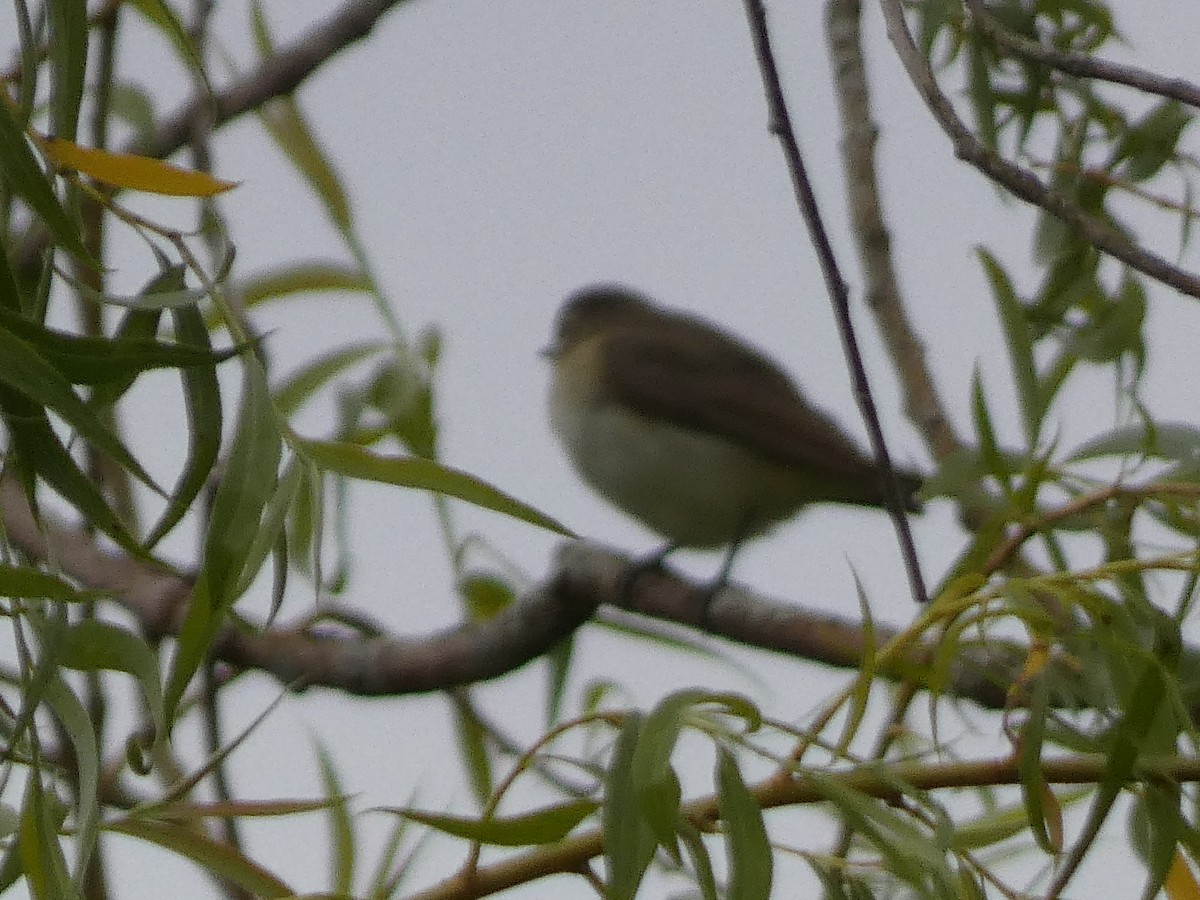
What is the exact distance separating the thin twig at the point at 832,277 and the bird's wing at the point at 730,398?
2.71 meters

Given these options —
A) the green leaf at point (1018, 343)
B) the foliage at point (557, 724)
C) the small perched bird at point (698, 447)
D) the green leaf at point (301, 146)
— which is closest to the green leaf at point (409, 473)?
the foliage at point (557, 724)

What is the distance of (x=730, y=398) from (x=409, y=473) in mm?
3288

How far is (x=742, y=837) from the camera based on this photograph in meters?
1.10

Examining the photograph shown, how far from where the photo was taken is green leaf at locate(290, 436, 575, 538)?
3.73 feet

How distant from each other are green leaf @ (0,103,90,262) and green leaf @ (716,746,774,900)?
47 cm

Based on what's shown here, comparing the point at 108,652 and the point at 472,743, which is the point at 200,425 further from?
the point at 472,743

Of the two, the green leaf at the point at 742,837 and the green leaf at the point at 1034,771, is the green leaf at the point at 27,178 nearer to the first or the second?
the green leaf at the point at 742,837

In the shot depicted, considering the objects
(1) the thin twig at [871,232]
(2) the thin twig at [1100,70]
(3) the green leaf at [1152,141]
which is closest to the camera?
(2) the thin twig at [1100,70]

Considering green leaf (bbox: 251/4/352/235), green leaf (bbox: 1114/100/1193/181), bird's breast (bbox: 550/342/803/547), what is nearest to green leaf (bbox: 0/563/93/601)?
green leaf (bbox: 251/4/352/235)

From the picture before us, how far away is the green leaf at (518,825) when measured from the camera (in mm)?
1102

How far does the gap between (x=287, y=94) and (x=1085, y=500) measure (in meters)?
1.16

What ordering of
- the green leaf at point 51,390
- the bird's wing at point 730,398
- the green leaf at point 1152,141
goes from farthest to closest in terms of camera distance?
1. the bird's wing at point 730,398
2. the green leaf at point 1152,141
3. the green leaf at point 51,390

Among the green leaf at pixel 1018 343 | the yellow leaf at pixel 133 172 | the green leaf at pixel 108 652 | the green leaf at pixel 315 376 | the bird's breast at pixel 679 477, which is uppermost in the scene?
the bird's breast at pixel 679 477

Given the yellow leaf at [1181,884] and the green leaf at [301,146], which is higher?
the green leaf at [301,146]
